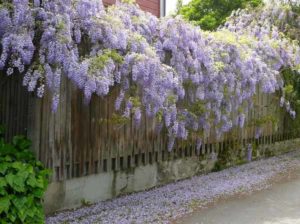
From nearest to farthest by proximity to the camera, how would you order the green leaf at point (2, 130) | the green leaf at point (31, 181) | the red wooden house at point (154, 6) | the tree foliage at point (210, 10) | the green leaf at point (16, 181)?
the green leaf at point (16, 181) < the green leaf at point (31, 181) < the green leaf at point (2, 130) < the red wooden house at point (154, 6) < the tree foliage at point (210, 10)

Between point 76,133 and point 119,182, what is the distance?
123 centimetres

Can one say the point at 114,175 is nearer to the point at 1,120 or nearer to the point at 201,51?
the point at 1,120

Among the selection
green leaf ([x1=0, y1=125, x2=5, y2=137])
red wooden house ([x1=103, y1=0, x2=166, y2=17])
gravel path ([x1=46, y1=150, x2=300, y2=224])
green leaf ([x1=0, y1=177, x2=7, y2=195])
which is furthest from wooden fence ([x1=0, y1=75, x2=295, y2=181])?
red wooden house ([x1=103, y1=0, x2=166, y2=17])

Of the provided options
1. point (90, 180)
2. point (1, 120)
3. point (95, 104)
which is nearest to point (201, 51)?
point (95, 104)

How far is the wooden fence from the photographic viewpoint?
18.7ft

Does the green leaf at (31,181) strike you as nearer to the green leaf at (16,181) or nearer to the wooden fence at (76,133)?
the green leaf at (16,181)

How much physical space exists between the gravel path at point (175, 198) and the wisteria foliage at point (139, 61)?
0.79 m

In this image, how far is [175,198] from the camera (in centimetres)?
692

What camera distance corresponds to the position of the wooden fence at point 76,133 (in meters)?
5.69

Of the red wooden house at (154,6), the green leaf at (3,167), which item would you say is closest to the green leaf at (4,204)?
the green leaf at (3,167)

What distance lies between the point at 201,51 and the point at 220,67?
0.50 metres

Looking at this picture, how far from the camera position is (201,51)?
25.0 ft

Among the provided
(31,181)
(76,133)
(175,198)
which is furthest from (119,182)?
(31,181)

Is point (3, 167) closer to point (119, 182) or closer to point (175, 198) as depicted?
point (119, 182)
